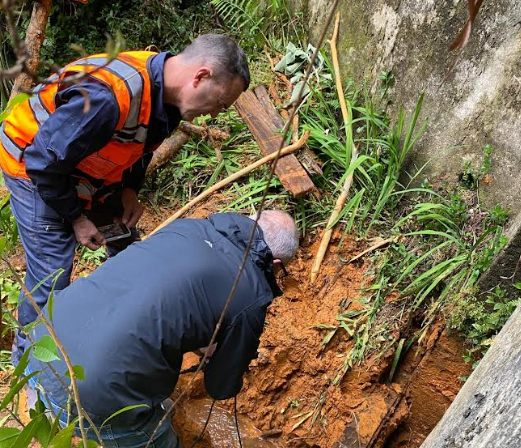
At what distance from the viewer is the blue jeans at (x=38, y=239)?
267cm

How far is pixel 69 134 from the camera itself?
2297 mm

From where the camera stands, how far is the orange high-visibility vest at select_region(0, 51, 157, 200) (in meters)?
2.36

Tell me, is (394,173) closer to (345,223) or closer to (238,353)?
(345,223)

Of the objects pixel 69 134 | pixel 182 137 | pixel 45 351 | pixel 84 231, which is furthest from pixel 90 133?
pixel 182 137

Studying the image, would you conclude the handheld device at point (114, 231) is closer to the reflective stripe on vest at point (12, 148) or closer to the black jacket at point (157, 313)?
the reflective stripe on vest at point (12, 148)

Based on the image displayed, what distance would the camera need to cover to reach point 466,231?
320 cm

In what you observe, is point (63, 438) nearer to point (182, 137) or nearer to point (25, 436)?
point (25, 436)

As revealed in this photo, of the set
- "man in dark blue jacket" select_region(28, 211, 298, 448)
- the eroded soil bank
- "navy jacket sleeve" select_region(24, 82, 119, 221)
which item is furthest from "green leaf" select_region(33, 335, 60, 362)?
the eroded soil bank

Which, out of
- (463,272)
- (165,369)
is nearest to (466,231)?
(463,272)

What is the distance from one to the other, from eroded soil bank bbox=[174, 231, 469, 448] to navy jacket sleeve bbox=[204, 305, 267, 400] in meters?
0.97

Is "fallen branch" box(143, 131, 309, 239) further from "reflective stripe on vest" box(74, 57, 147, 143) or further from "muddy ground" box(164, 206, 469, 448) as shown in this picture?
"reflective stripe on vest" box(74, 57, 147, 143)

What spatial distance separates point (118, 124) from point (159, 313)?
848 millimetres

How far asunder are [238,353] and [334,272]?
1493 mm

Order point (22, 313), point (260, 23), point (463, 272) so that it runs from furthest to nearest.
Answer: point (260, 23), point (463, 272), point (22, 313)
